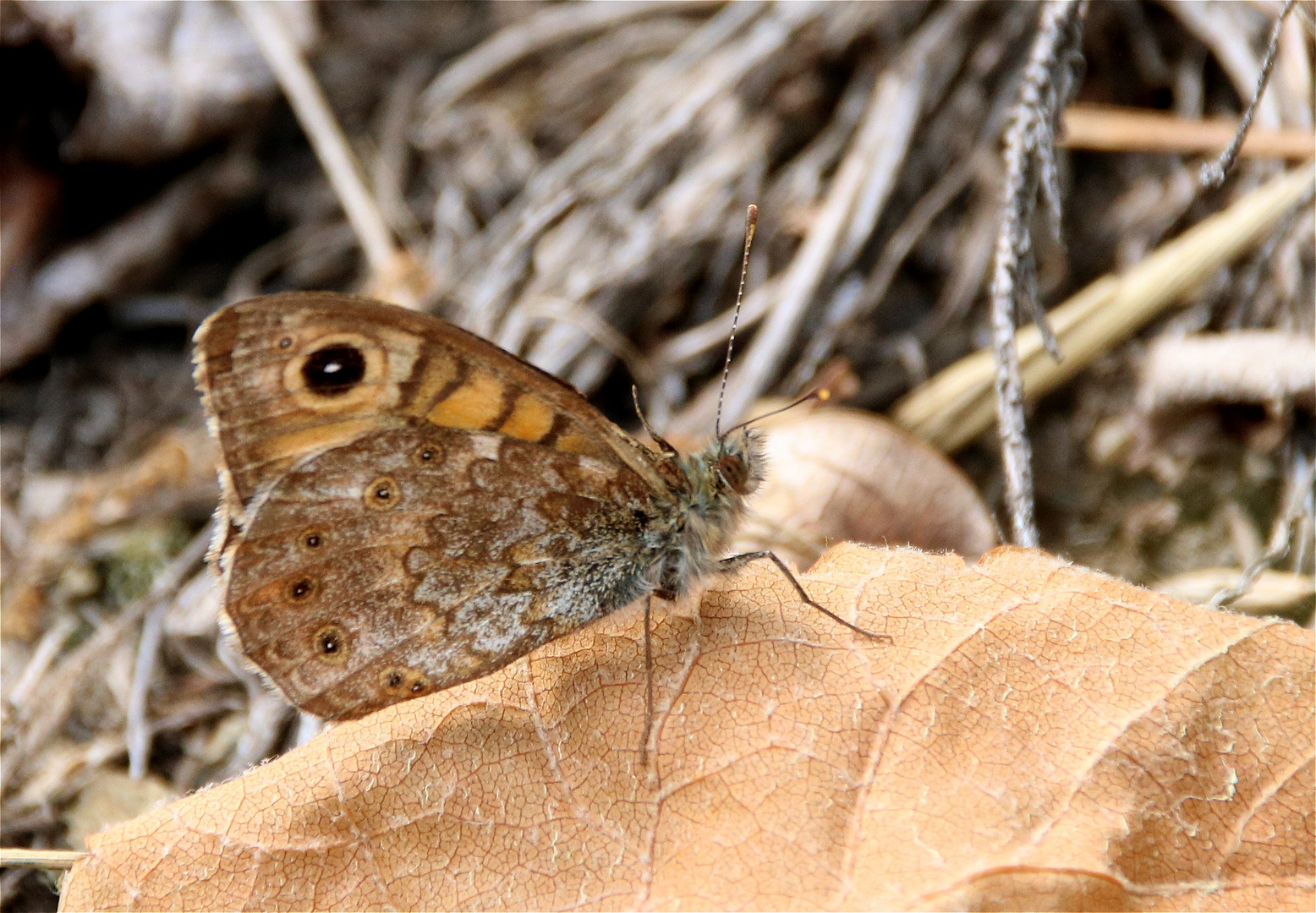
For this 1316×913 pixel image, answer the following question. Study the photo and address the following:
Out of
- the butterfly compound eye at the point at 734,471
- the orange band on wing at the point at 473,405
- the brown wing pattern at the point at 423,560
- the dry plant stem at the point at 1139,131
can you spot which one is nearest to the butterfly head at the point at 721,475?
the butterfly compound eye at the point at 734,471

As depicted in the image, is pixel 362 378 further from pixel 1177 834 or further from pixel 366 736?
pixel 1177 834

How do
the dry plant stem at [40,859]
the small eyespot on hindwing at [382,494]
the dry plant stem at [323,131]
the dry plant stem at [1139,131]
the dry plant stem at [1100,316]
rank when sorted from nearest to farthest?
the dry plant stem at [40,859] < the small eyespot on hindwing at [382,494] < the dry plant stem at [1100,316] < the dry plant stem at [1139,131] < the dry plant stem at [323,131]

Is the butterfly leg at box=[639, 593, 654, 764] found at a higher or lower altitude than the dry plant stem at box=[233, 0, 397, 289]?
lower

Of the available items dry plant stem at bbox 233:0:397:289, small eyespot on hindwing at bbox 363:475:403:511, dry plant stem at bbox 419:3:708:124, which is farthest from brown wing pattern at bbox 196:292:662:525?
dry plant stem at bbox 419:3:708:124

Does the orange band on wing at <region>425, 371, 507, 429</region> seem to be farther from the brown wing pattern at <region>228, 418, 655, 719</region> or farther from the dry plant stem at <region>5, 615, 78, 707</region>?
the dry plant stem at <region>5, 615, 78, 707</region>

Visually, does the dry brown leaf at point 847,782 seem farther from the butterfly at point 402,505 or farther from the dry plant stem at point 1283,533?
the dry plant stem at point 1283,533

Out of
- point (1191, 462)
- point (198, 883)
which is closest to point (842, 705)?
point (198, 883)
